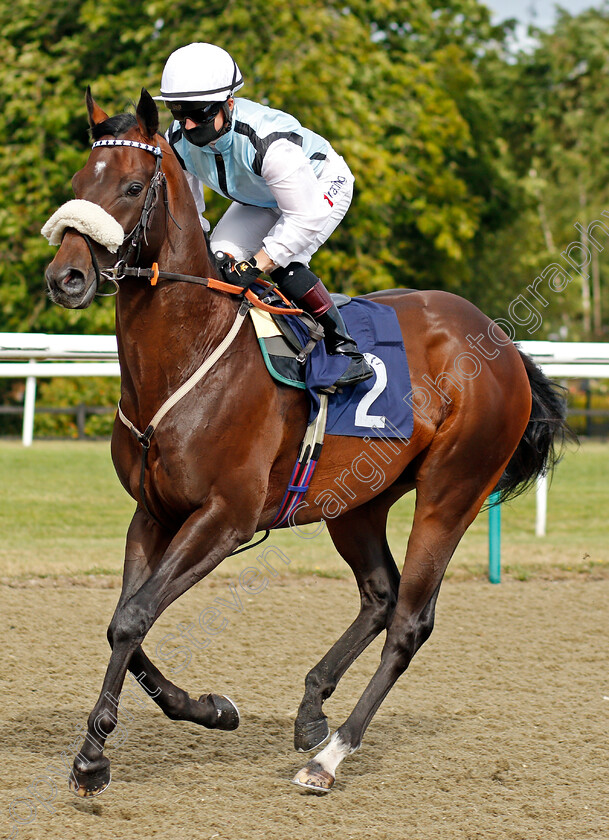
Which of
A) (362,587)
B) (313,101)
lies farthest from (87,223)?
(313,101)

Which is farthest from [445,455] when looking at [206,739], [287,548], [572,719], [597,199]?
[597,199]

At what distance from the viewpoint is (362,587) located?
13.9ft

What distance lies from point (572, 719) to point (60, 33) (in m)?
16.4

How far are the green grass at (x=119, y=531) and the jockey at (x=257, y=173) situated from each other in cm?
183

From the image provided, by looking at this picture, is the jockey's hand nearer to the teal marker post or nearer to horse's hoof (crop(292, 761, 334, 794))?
horse's hoof (crop(292, 761, 334, 794))

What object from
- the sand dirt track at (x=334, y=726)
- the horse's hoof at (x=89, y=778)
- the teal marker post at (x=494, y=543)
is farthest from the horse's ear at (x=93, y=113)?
the teal marker post at (x=494, y=543)

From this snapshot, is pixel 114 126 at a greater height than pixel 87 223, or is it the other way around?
pixel 114 126

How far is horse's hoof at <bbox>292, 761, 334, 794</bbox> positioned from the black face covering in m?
2.13

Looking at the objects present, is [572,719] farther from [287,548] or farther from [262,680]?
[287,548]

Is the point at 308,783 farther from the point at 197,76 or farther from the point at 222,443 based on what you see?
the point at 197,76

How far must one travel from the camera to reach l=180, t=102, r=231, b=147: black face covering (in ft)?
11.0

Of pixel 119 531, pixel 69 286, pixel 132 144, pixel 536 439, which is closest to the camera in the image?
pixel 69 286

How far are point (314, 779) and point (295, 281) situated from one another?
5.62 feet

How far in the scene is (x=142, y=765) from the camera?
353 centimetres
